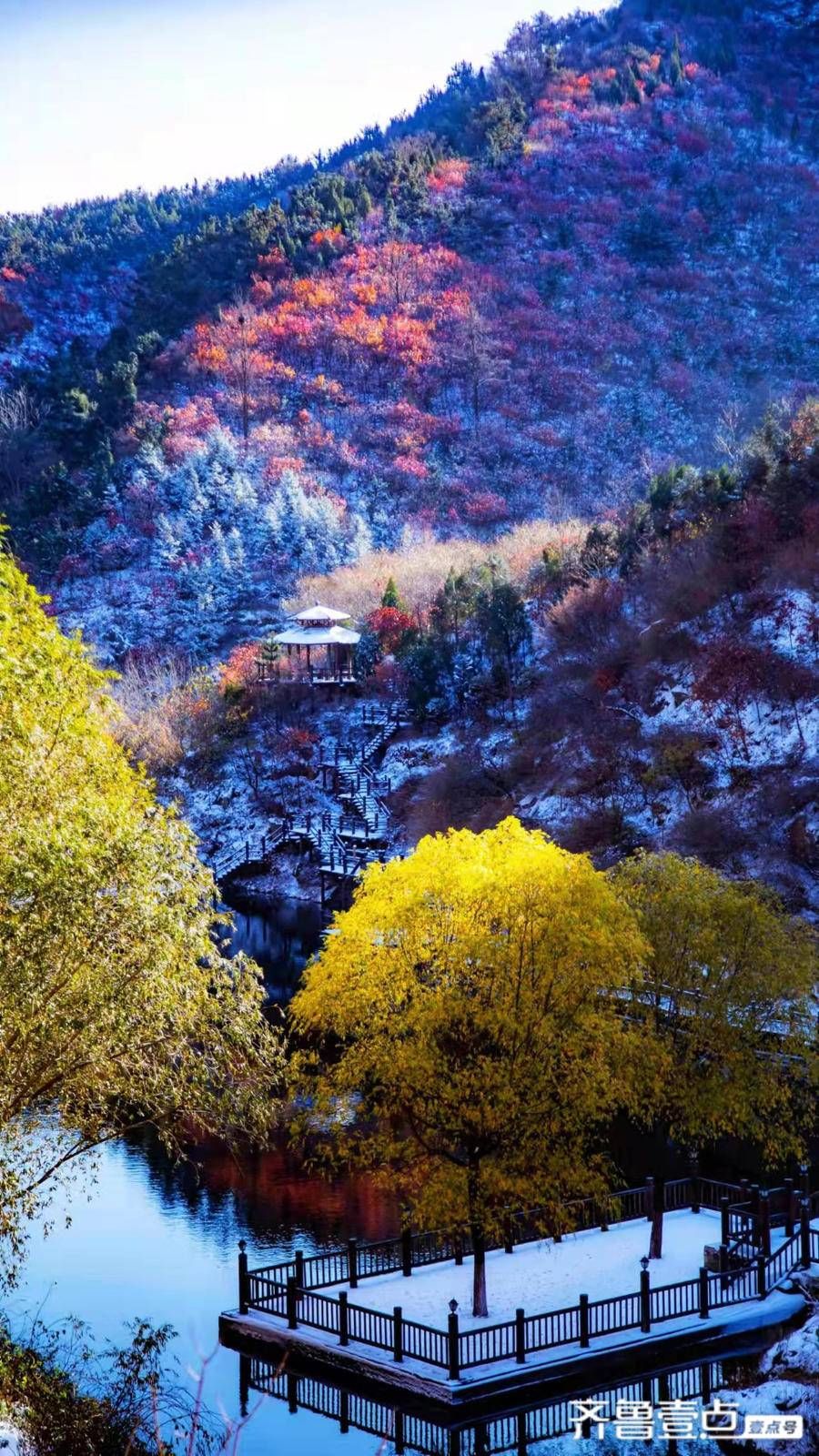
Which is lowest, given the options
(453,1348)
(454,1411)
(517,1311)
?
(454,1411)

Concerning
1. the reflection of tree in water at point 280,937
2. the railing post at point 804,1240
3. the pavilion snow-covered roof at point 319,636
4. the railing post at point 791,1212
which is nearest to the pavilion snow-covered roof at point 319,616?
the pavilion snow-covered roof at point 319,636

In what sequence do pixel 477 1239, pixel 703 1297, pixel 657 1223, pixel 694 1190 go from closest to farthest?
pixel 477 1239 < pixel 703 1297 < pixel 657 1223 < pixel 694 1190

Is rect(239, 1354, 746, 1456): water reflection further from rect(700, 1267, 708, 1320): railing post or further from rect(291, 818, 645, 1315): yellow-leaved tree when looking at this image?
rect(291, 818, 645, 1315): yellow-leaved tree

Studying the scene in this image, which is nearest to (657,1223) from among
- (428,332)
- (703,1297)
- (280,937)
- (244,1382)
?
(703,1297)

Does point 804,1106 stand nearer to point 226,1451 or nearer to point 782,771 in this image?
point 226,1451

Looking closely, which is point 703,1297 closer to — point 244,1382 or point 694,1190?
Result: point 694,1190

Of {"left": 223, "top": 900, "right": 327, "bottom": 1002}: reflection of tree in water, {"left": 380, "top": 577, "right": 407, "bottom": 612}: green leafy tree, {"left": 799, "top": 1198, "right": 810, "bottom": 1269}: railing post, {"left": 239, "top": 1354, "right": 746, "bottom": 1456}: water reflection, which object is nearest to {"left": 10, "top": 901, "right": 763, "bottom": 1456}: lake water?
{"left": 239, "top": 1354, "right": 746, "bottom": 1456}: water reflection

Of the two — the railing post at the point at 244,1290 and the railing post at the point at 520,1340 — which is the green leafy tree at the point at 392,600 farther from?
the railing post at the point at 520,1340
